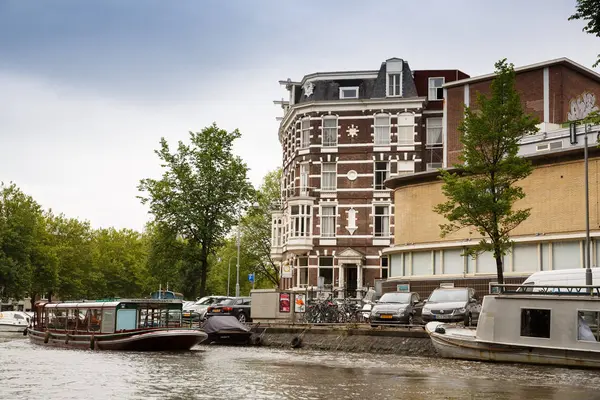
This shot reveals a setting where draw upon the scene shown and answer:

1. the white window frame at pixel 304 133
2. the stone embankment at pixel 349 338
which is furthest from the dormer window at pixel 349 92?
the stone embankment at pixel 349 338

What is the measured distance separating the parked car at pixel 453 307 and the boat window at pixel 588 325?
737 centimetres

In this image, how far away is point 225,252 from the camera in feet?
363

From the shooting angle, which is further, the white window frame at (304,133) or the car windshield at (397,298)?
the white window frame at (304,133)

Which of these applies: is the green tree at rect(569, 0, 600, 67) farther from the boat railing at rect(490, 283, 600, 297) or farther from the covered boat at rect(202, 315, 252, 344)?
the covered boat at rect(202, 315, 252, 344)

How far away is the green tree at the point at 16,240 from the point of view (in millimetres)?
73625

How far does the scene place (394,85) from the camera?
68125 millimetres

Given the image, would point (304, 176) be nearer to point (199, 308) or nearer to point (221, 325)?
point (199, 308)

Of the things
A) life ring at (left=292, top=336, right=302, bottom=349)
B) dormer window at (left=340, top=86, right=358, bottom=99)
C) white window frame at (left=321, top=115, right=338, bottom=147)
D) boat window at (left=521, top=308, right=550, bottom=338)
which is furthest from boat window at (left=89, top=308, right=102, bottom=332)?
dormer window at (left=340, top=86, right=358, bottom=99)

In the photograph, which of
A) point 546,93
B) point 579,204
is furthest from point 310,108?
point 579,204

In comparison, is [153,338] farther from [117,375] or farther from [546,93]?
[546,93]

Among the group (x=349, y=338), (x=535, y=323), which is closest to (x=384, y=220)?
(x=349, y=338)

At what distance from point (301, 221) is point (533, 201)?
27.7 m

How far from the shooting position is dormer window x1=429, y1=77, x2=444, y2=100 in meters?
68.5

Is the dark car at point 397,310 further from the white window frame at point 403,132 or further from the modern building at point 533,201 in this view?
the white window frame at point 403,132
